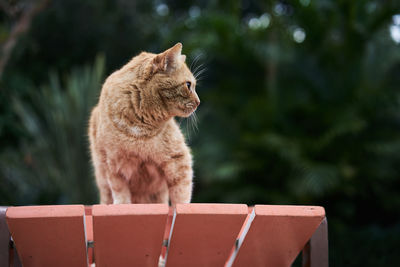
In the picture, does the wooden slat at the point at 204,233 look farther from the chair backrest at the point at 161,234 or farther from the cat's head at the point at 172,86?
the cat's head at the point at 172,86

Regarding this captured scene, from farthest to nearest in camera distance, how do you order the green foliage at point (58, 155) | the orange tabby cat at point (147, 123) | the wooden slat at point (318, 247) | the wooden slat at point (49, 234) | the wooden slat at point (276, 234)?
the green foliage at point (58, 155) < the orange tabby cat at point (147, 123) < the wooden slat at point (318, 247) < the wooden slat at point (276, 234) < the wooden slat at point (49, 234)

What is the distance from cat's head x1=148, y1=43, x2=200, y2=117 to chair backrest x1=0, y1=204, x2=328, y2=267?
47 cm

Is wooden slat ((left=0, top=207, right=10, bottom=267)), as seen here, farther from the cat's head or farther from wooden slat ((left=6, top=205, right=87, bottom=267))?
the cat's head

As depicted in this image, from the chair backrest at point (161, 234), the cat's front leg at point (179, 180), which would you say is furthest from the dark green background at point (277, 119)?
the chair backrest at point (161, 234)

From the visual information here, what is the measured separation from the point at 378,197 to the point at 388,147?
1225 mm

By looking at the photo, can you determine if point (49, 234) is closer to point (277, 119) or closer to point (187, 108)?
point (187, 108)

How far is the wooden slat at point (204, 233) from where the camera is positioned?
1.17 meters

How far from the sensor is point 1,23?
18.2ft

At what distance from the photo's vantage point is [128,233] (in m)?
1.17

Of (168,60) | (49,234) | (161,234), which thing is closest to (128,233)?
(161,234)

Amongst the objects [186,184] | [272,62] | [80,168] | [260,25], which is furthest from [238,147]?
[186,184]

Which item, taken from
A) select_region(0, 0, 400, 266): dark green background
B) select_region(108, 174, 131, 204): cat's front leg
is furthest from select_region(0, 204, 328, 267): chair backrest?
select_region(0, 0, 400, 266): dark green background

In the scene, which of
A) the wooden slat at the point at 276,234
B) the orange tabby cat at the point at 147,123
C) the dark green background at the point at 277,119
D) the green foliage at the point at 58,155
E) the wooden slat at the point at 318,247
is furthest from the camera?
the dark green background at the point at 277,119

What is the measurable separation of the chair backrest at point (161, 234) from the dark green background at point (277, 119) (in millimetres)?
2598
